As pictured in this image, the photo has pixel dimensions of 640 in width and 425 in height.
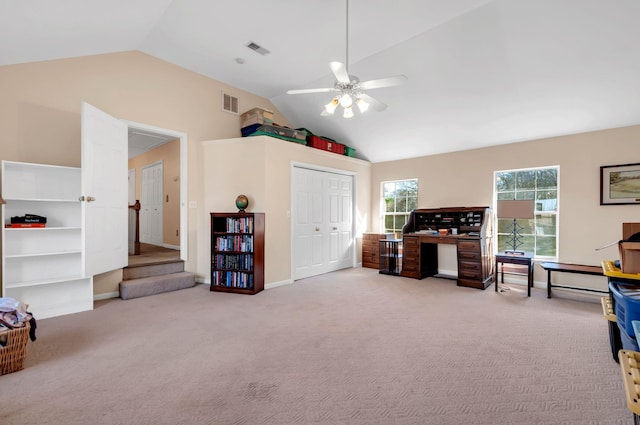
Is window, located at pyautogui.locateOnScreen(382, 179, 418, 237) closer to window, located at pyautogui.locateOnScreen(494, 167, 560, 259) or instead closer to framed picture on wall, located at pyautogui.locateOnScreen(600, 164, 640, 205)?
window, located at pyautogui.locateOnScreen(494, 167, 560, 259)

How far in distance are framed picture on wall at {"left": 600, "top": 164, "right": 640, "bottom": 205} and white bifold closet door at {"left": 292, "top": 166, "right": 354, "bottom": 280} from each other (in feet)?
13.5

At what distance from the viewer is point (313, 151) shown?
5508mm

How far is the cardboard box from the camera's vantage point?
213 cm

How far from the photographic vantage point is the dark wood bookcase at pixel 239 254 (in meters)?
4.43

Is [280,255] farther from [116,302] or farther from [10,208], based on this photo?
[10,208]

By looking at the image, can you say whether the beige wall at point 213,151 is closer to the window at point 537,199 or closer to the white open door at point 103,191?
the window at point 537,199

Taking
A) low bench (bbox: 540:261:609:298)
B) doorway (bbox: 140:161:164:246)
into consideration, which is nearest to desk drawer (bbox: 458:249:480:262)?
low bench (bbox: 540:261:609:298)

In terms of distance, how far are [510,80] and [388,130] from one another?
213cm

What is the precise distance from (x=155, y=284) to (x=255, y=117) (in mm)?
3192

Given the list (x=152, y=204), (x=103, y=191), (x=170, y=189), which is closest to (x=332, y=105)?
(x=103, y=191)

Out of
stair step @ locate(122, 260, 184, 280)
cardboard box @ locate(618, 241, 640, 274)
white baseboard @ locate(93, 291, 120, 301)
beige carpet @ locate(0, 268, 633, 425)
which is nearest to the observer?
beige carpet @ locate(0, 268, 633, 425)

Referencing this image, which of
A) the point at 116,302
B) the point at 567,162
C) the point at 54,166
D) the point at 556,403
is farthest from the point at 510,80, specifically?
the point at 116,302

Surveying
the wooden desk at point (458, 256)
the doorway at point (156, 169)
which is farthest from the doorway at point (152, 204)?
the wooden desk at point (458, 256)

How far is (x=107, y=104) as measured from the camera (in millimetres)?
4078
